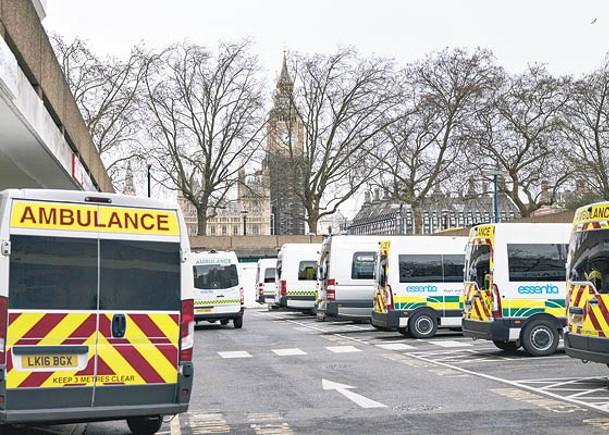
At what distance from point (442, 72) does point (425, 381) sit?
1679 inches

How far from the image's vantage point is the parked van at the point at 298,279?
1399 inches

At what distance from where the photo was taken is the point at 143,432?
379 inches

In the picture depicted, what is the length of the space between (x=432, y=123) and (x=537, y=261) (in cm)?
3867

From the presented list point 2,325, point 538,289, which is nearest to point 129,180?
point 538,289

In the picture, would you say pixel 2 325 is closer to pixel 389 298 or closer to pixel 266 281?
pixel 389 298

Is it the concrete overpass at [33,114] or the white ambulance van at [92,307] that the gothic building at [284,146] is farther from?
the white ambulance van at [92,307]

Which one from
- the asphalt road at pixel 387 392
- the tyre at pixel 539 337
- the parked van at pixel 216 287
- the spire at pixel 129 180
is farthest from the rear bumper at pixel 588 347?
the spire at pixel 129 180

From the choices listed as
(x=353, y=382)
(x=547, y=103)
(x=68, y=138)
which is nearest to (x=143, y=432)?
(x=353, y=382)

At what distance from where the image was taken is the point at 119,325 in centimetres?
843

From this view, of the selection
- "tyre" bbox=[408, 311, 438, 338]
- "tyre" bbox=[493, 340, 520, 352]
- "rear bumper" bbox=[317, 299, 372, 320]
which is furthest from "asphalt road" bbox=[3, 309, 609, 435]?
"rear bumper" bbox=[317, 299, 372, 320]

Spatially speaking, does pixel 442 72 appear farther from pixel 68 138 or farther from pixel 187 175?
pixel 68 138

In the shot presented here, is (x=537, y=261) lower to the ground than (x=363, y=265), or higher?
lower

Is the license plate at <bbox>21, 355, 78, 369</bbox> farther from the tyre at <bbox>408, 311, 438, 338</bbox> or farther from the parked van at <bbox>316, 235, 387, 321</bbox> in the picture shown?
the parked van at <bbox>316, 235, 387, 321</bbox>

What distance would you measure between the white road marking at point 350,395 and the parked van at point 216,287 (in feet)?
46.4
